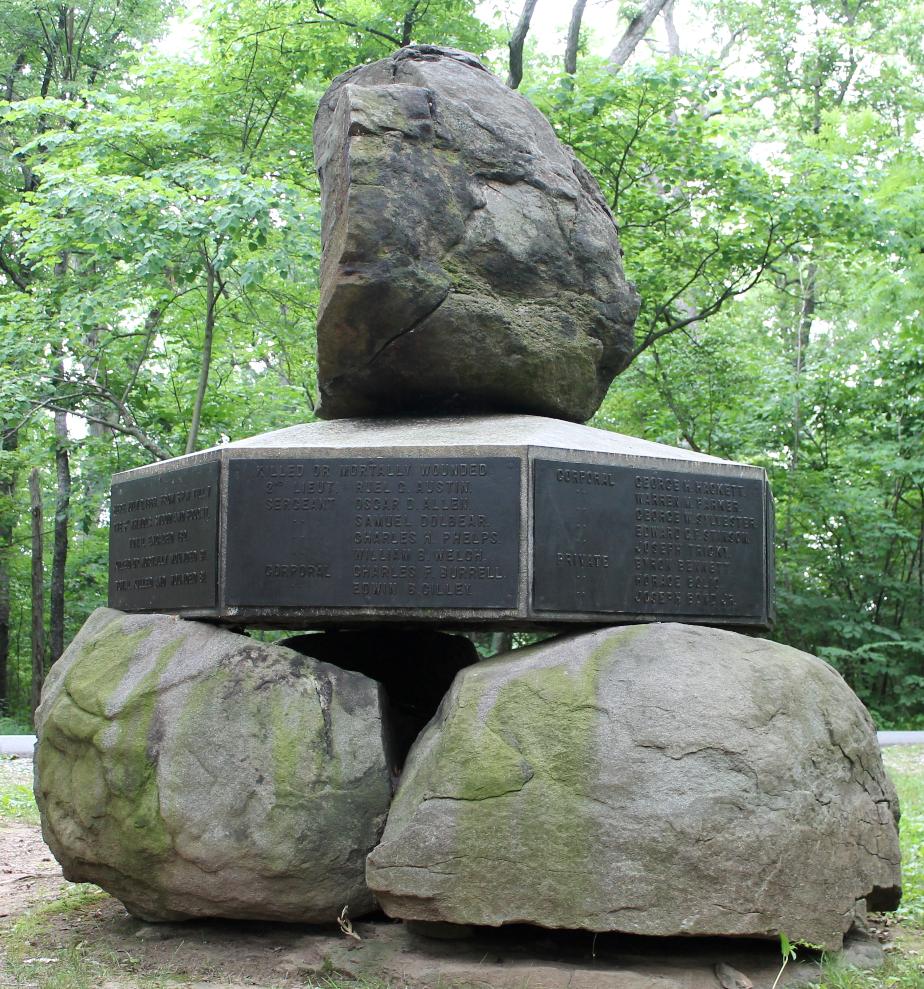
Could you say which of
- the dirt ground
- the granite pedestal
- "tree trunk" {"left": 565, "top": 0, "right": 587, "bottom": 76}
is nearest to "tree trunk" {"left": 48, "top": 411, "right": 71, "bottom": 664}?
"tree trunk" {"left": 565, "top": 0, "right": 587, "bottom": 76}

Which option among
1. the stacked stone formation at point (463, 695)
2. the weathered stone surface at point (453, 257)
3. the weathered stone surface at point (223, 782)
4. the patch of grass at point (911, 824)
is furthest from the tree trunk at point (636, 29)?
the weathered stone surface at point (223, 782)

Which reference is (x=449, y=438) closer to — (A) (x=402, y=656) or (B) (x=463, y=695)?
(B) (x=463, y=695)

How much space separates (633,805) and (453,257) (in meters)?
2.35

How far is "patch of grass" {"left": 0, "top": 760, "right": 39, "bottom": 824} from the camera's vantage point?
24.6 ft

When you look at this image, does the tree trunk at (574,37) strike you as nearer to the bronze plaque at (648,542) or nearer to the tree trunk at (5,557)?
the tree trunk at (5,557)

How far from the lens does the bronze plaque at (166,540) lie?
4.46 m

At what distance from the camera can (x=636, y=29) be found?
50.3ft

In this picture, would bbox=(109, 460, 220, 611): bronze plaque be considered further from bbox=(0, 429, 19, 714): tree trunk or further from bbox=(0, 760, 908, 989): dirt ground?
bbox=(0, 429, 19, 714): tree trunk

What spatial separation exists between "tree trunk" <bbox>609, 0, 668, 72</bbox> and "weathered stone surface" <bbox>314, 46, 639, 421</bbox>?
10782 millimetres

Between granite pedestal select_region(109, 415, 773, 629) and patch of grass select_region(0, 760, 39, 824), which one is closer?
granite pedestal select_region(109, 415, 773, 629)

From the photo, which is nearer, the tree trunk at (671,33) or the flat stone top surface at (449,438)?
the flat stone top surface at (449,438)

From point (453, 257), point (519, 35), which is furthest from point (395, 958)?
point (519, 35)

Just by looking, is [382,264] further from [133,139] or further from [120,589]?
[133,139]

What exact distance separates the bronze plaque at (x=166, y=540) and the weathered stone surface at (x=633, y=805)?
1199 millimetres
